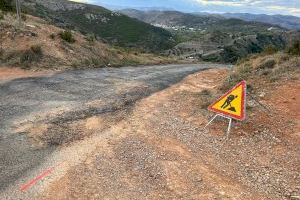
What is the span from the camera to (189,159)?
10547 millimetres

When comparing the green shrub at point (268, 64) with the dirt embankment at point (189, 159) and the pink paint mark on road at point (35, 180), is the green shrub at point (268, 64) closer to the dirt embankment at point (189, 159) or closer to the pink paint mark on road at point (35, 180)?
the dirt embankment at point (189, 159)

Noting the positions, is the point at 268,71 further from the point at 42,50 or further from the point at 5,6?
the point at 5,6

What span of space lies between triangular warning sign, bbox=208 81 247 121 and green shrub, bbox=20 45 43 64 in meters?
14.7

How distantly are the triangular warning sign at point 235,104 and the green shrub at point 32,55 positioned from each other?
14.7 meters

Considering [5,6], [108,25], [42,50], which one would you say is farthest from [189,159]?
[108,25]

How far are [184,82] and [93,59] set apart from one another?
8.71 m

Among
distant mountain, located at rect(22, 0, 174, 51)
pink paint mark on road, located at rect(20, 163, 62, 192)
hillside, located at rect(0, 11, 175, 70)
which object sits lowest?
distant mountain, located at rect(22, 0, 174, 51)

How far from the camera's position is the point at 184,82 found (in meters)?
22.5

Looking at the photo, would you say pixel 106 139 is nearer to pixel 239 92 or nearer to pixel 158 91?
pixel 239 92

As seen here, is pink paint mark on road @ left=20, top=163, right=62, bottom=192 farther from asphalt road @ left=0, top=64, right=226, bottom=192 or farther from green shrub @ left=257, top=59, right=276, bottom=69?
green shrub @ left=257, top=59, right=276, bottom=69

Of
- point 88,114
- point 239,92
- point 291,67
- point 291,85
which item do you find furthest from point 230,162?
point 291,67

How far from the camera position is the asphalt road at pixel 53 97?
10.2 metres

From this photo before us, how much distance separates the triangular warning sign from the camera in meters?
12.2

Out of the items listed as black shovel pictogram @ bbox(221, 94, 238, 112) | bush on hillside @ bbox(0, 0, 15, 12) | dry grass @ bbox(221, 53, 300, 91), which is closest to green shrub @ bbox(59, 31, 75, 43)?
bush on hillside @ bbox(0, 0, 15, 12)
